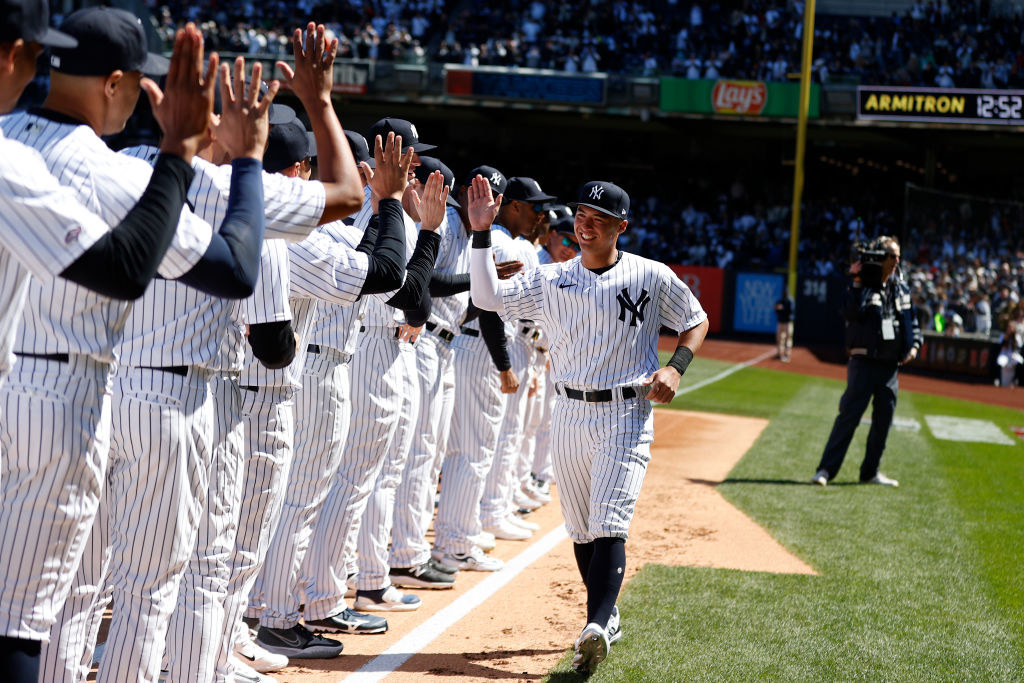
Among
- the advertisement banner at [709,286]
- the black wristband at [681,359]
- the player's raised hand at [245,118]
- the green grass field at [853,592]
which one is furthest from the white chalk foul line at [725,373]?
the player's raised hand at [245,118]

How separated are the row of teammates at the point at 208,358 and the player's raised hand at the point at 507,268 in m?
0.01

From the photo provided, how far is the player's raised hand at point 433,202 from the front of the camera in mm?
4133

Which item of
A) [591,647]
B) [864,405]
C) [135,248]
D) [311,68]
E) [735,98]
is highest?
[735,98]

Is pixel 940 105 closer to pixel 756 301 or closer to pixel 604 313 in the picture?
pixel 756 301

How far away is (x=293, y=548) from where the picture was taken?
4.56m

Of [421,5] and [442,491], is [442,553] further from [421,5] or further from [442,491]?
[421,5]

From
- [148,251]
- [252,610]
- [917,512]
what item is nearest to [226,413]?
[148,251]

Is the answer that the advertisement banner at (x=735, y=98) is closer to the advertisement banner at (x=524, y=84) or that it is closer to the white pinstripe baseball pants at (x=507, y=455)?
the advertisement banner at (x=524, y=84)

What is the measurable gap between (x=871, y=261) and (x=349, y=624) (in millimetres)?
6202

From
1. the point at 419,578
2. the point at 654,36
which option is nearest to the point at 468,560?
the point at 419,578

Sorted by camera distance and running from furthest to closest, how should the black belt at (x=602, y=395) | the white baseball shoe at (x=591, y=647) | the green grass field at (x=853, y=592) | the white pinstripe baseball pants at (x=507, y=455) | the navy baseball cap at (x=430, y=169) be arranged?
the white pinstripe baseball pants at (x=507, y=455) → the navy baseball cap at (x=430, y=169) → the green grass field at (x=853, y=592) → the black belt at (x=602, y=395) → the white baseball shoe at (x=591, y=647)

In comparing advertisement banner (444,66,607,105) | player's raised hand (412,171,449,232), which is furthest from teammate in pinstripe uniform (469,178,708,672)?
advertisement banner (444,66,607,105)

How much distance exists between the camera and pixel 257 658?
441 centimetres

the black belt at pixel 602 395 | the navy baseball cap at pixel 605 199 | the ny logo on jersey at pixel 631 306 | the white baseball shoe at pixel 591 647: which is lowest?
the white baseball shoe at pixel 591 647
